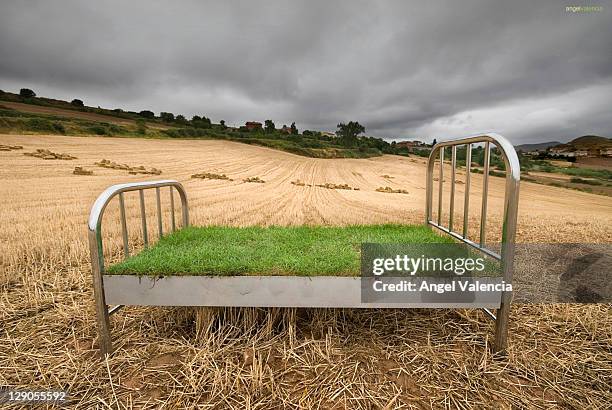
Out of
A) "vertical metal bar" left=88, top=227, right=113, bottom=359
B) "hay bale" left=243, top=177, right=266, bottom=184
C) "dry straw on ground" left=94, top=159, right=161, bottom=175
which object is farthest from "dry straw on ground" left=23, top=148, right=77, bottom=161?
"vertical metal bar" left=88, top=227, right=113, bottom=359

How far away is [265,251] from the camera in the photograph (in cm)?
247

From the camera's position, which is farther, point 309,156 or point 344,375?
point 309,156

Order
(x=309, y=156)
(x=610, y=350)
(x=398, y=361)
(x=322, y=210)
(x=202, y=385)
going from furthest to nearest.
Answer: (x=309, y=156)
(x=322, y=210)
(x=610, y=350)
(x=398, y=361)
(x=202, y=385)

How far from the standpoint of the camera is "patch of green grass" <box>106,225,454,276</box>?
201 centimetres

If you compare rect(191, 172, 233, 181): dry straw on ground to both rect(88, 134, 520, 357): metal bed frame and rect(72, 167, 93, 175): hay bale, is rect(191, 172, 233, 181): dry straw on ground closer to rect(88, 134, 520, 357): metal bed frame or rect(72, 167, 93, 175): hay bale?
rect(72, 167, 93, 175): hay bale

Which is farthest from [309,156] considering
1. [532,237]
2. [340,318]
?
[340,318]

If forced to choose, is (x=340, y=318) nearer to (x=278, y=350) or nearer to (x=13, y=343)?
(x=278, y=350)

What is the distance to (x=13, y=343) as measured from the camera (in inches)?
88.8

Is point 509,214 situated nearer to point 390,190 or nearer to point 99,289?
point 99,289

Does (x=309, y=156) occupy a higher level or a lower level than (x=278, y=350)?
higher

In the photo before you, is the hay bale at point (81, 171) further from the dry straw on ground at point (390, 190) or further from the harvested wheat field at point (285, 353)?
the dry straw on ground at point (390, 190)

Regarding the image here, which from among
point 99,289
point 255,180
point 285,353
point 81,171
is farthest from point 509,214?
point 81,171

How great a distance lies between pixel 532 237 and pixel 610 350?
10.6 feet

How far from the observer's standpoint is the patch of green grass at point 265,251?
201cm
